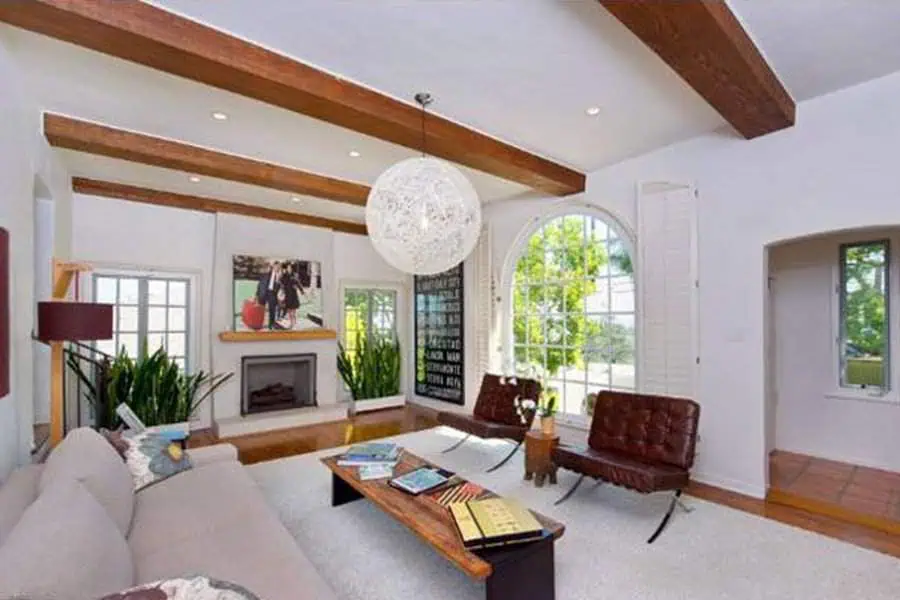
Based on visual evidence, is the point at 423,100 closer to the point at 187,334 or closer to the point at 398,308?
the point at 187,334

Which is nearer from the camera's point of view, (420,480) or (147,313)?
(420,480)

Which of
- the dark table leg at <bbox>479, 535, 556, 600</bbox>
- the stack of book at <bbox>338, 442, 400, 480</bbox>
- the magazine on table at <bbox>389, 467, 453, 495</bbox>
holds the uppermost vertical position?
the magazine on table at <bbox>389, 467, 453, 495</bbox>

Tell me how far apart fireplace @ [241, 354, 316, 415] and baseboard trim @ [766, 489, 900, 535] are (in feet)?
18.1

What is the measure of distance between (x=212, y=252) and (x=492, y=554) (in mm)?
Answer: 5401

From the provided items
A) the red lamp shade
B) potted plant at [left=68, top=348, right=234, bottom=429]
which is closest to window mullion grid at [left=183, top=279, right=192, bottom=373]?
potted plant at [left=68, top=348, right=234, bottom=429]

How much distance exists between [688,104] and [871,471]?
369cm

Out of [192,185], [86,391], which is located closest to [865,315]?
[192,185]

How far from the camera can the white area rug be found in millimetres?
2363

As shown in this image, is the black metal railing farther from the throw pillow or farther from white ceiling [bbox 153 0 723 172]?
white ceiling [bbox 153 0 723 172]

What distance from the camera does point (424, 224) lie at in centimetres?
301

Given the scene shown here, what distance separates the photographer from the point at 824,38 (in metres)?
2.59

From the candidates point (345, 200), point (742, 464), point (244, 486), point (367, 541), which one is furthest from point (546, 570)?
point (345, 200)

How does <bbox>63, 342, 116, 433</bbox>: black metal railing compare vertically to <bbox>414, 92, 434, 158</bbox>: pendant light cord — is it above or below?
below

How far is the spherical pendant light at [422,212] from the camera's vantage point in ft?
9.73
